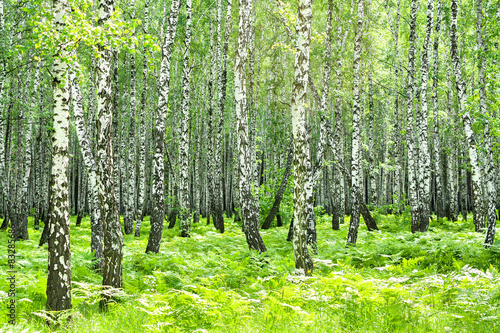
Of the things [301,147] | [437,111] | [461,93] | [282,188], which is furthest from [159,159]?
[437,111]

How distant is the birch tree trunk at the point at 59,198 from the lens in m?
5.23

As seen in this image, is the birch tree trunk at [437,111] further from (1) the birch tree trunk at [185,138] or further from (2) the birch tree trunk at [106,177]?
(2) the birch tree trunk at [106,177]

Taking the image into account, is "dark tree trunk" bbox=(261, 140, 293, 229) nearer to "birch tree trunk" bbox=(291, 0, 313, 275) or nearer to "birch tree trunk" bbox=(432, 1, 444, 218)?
"birch tree trunk" bbox=(432, 1, 444, 218)

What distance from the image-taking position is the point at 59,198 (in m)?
5.26

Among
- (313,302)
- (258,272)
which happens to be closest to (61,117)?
(313,302)

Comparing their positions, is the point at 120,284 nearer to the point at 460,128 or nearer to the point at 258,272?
the point at 258,272

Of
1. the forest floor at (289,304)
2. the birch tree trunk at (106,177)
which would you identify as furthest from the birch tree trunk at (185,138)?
the birch tree trunk at (106,177)

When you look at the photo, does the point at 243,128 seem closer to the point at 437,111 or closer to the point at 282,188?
the point at 282,188

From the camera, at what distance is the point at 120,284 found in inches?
263

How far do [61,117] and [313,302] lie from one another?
4.88 m

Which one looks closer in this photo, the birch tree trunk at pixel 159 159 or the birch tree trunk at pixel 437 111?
the birch tree trunk at pixel 159 159

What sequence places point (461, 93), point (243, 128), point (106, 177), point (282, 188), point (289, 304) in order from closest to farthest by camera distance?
point (289, 304), point (106, 177), point (461, 93), point (243, 128), point (282, 188)

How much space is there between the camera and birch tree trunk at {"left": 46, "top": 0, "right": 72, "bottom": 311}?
523 centimetres

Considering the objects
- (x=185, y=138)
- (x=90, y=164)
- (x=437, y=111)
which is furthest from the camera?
(x=437, y=111)
